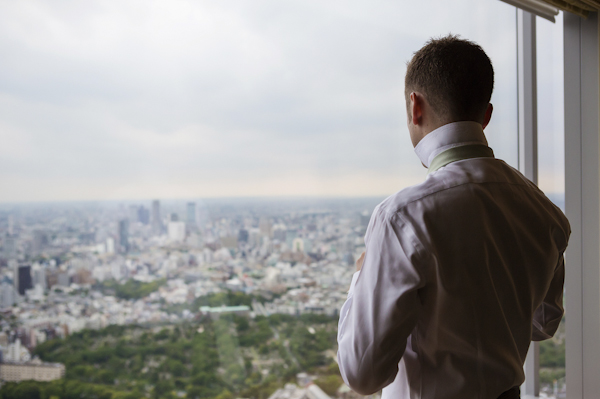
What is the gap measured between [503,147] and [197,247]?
160 cm

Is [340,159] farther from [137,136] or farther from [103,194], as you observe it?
[103,194]

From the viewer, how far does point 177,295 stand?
1.34m

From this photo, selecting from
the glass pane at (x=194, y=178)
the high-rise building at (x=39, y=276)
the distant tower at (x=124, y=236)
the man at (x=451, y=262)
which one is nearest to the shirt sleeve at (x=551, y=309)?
the man at (x=451, y=262)

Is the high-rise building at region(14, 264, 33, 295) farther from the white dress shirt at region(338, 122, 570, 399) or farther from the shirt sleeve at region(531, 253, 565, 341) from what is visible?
the shirt sleeve at region(531, 253, 565, 341)

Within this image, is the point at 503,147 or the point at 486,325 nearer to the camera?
the point at 486,325

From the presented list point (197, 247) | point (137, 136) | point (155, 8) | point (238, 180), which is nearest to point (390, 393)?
point (197, 247)

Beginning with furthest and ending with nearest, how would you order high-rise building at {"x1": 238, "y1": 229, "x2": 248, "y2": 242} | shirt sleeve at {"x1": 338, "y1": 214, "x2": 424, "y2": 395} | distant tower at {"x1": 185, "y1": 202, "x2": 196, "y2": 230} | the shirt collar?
high-rise building at {"x1": 238, "y1": 229, "x2": 248, "y2": 242}
distant tower at {"x1": 185, "y1": 202, "x2": 196, "y2": 230}
the shirt collar
shirt sleeve at {"x1": 338, "y1": 214, "x2": 424, "y2": 395}

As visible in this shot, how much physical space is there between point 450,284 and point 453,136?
0.96ft

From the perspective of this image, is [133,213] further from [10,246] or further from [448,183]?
[448,183]

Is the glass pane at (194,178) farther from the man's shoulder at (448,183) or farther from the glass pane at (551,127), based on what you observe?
the man's shoulder at (448,183)

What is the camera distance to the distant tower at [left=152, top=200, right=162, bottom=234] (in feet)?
4.26

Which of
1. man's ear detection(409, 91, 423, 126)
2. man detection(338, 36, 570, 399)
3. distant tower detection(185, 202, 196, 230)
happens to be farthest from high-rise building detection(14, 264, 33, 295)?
man's ear detection(409, 91, 423, 126)

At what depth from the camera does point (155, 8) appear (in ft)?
4.34

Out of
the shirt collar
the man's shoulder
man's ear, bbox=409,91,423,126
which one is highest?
man's ear, bbox=409,91,423,126
